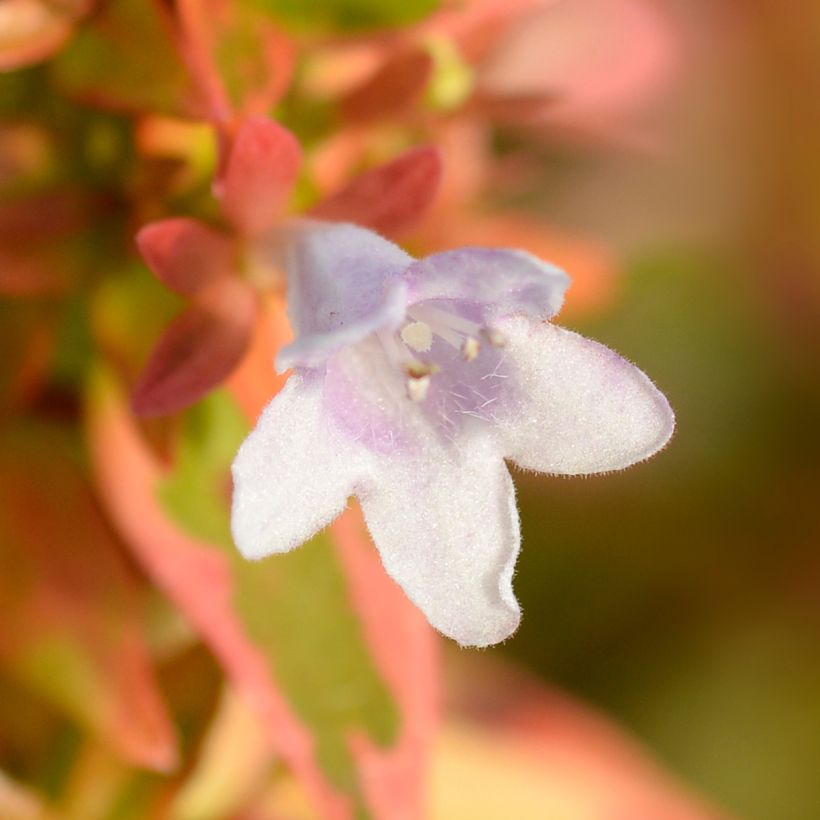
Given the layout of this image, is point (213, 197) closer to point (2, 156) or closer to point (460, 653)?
point (2, 156)

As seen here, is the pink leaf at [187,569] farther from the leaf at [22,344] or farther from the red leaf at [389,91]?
the red leaf at [389,91]

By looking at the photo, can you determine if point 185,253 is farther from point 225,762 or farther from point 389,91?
point 225,762

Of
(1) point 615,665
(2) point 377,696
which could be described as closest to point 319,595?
(2) point 377,696

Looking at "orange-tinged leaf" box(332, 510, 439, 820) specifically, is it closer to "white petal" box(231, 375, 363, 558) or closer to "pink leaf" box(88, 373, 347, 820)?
"pink leaf" box(88, 373, 347, 820)

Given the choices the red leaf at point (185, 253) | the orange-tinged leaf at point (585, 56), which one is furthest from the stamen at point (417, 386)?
the orange-tinged leaf at point (585, 56)

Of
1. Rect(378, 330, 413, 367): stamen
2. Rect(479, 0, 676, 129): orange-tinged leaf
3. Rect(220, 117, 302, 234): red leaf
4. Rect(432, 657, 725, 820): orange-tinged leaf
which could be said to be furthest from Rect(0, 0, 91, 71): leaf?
Rect(432, 657, 725, 820): orange-tinged leaf

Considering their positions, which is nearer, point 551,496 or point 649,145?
point 649,145
